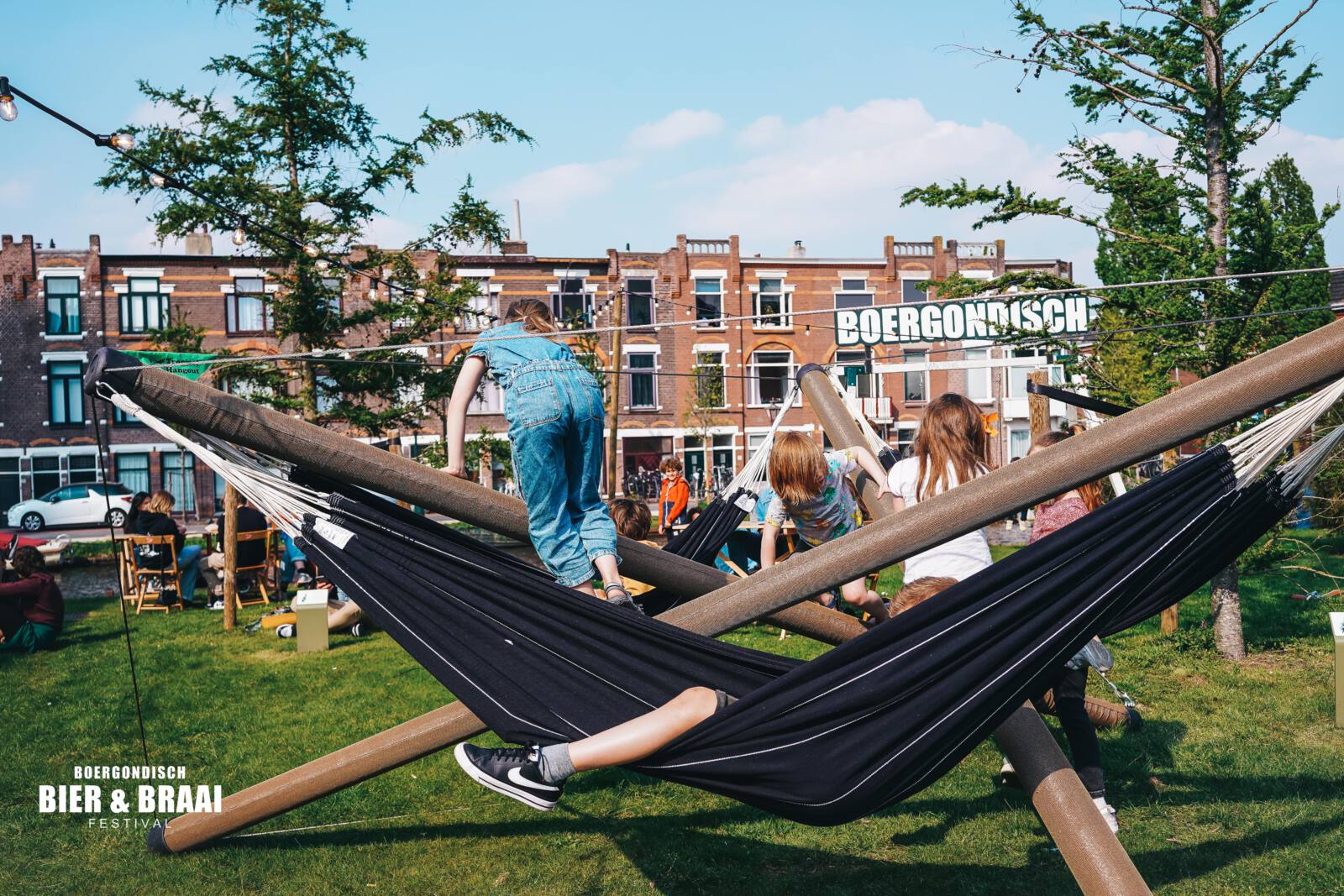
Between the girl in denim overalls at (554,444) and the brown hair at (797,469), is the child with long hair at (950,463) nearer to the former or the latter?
the girl in denim overalls at (554,444)

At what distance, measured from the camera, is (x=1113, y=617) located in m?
2.54

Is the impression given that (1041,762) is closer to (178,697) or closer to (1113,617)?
(1113,617)

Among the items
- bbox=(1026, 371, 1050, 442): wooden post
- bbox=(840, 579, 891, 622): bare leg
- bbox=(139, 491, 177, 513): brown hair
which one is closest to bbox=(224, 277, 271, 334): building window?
bbox=(139, 491, 177, 513): brown hair

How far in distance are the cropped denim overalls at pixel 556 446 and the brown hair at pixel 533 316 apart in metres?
0.11

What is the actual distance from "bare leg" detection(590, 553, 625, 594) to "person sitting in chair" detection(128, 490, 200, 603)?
361 inches

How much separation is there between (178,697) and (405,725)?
12.7 feet

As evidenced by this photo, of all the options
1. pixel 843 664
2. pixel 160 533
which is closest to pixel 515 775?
pixel 843 664

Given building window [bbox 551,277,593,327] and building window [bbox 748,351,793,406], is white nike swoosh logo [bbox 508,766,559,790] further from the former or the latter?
building window [bbox 748,351,793,406]

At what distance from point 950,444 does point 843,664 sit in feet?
3.91

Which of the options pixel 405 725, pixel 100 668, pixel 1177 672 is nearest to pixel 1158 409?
pixel 405 725

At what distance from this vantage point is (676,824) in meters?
4.16

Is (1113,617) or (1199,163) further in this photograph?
(1199,163)

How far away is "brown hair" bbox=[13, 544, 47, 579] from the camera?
27.4 feet

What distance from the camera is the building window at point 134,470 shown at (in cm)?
2806
